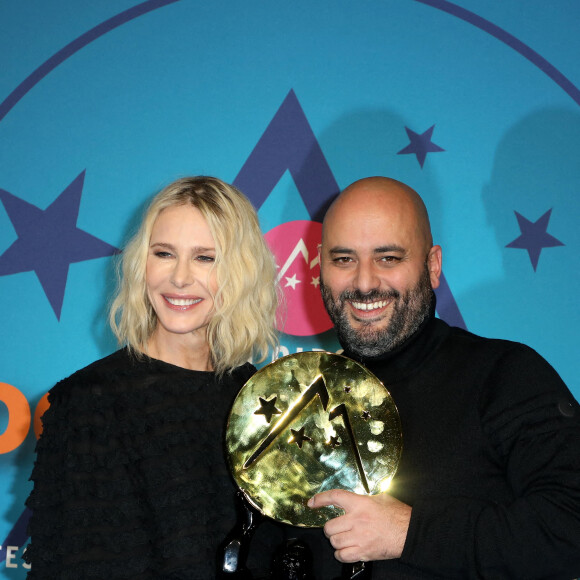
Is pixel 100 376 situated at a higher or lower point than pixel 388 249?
lower

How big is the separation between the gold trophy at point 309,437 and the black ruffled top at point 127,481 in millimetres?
198

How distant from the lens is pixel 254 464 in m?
1.46

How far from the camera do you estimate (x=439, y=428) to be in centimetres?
151

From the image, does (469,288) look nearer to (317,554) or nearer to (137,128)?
(317,554)

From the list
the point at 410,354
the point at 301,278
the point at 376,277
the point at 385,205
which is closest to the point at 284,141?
the point at 301,278

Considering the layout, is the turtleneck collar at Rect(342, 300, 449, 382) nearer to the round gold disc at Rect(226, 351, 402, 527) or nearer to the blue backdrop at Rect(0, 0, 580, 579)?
the round gold disc at Rect(226, 351, 402, 527)

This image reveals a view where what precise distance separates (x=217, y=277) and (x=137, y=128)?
3.53ft

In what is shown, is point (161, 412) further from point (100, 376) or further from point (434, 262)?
point (434, 262)

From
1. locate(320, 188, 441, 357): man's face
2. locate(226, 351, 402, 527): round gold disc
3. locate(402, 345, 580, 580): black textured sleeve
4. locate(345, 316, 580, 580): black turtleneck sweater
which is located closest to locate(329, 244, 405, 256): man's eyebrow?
locate(320, 188, 441, 357): man's face

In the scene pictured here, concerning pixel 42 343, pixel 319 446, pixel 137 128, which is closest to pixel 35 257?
pixel 42 343

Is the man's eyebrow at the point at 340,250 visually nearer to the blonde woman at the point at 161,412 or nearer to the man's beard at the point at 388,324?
the man's beard at the point at 388,324

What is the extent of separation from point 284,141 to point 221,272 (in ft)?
2.92

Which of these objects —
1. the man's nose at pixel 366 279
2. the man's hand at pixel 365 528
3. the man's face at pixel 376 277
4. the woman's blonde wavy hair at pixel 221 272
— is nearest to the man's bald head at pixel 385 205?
the man's face at pixel 376 277

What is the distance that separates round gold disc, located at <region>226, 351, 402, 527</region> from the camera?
4.71ft
